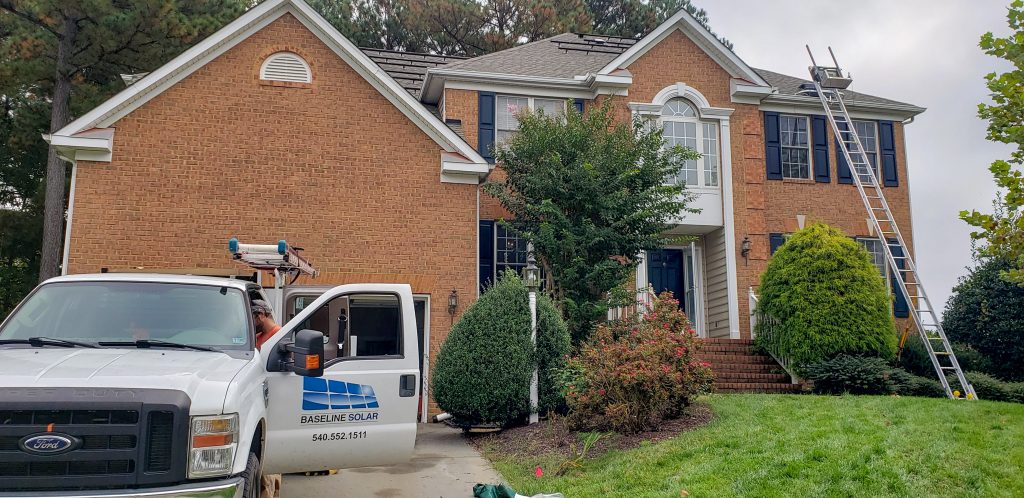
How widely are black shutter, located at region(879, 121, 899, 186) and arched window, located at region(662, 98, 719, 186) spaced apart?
4268 millimetres

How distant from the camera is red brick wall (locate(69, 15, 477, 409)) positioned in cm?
1210

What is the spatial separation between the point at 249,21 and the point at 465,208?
4.59 m

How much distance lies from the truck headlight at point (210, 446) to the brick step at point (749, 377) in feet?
34.1

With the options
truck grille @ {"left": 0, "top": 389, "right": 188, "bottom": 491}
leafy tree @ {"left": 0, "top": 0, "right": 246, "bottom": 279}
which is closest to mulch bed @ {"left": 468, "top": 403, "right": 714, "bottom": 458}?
truck grille @ {"left": 0, "top": 389, "right": 188, "bottom": 491}

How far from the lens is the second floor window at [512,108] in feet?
51.5

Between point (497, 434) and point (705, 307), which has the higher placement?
point (705, 307)

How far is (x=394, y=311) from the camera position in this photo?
6531 mm

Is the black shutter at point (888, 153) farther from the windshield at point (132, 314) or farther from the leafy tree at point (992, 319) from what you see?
the windshield at point (132, 314)

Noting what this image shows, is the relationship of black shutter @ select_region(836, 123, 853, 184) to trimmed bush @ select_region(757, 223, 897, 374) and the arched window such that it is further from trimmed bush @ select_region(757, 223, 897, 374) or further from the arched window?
trimmed bush @ select_region(757, 223, 897, 374)

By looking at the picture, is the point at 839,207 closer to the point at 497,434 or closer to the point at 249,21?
the point at 497,434

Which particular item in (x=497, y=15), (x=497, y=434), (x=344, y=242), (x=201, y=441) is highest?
(x=497, y=15)

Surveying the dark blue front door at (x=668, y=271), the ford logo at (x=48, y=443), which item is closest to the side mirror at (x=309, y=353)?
the ford logo at (x=48, y=443)

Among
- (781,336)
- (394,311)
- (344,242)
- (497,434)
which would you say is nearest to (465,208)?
(344,242)

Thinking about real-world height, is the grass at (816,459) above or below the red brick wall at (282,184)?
below
